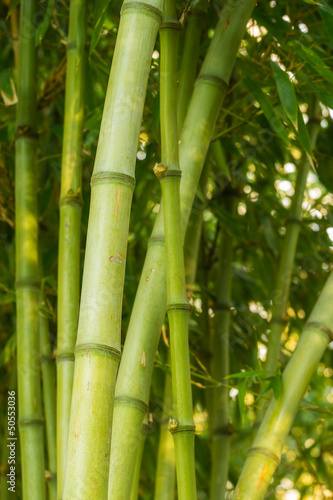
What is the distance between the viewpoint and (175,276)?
68 cm

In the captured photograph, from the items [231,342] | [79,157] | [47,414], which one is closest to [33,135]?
[79,157]

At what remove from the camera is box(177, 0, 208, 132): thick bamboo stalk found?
899 mm

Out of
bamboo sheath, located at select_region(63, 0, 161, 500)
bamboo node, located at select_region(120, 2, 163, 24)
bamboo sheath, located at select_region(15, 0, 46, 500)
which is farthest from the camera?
bamboo sheath, located at select_region(15, 0, 46, 500)

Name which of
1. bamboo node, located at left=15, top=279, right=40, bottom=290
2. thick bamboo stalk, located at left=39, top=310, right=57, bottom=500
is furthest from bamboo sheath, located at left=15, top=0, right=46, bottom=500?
thick bamboo stalk, located at left=39, top=310, right=57, bottom=500

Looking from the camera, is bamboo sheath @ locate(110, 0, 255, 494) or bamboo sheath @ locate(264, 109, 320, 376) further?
bamboo sheath @ locate(264, 109, 320, 376)

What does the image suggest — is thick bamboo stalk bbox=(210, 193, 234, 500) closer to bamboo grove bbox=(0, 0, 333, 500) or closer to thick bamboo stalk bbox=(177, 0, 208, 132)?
bamboo grove bbox=(0, 0, 333, 500)

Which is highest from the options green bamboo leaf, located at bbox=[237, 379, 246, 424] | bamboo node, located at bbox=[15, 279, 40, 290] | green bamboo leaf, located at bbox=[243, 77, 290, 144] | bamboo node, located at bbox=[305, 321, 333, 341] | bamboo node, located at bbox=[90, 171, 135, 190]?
green bamboo leaf, located at bbox=[243, 77, 290, 144]

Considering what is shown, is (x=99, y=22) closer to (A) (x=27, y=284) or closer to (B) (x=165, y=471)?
(A) (x=27, y=284)

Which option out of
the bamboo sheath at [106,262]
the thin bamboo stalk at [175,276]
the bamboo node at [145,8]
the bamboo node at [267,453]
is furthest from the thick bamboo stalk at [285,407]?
the bamboo node at [145,8]

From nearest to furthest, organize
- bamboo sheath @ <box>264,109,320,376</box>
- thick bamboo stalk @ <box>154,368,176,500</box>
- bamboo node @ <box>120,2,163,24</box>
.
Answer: bamboo node @ <box>120,2,163,24</box>, thick bamboo stalk @ <box>154,368,176,500</box>, bamboo sheath @ <box>264,109,320,376</box>

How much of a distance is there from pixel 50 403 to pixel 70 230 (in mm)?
340

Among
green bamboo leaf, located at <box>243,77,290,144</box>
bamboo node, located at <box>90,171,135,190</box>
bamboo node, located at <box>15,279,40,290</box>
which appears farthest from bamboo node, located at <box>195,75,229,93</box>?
bamboo node, located at <box>15,279,40,290</box>

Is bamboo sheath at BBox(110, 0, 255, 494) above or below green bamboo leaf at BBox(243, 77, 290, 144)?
below

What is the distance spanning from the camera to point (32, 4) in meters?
1.09
